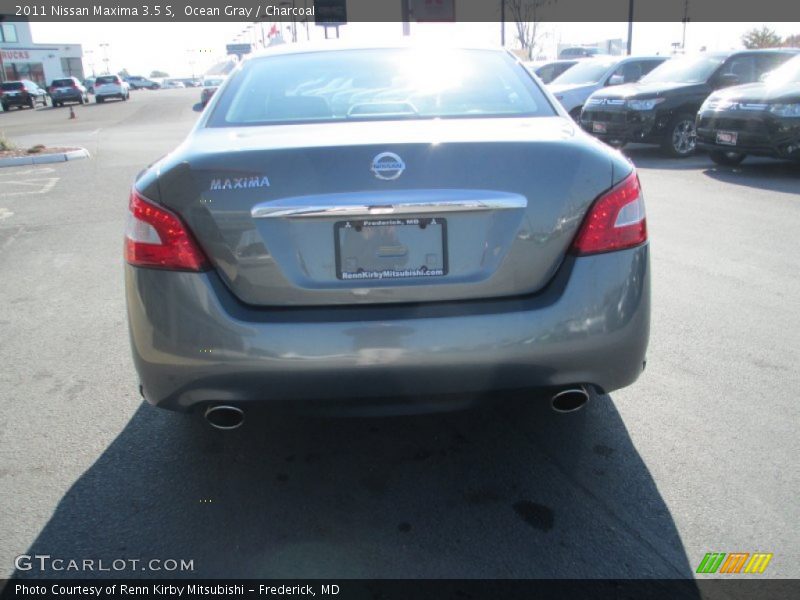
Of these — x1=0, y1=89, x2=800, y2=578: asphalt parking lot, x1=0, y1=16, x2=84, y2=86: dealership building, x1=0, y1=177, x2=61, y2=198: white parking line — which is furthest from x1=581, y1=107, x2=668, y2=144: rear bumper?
x1=0, y1=16, x2=84, y2=86: dealership building

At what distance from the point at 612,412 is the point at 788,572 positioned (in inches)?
44.7

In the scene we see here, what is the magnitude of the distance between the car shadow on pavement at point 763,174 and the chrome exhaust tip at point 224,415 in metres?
8.16

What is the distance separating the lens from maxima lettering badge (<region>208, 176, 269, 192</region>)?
228 cm

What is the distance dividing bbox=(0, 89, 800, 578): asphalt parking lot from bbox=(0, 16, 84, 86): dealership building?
70.1m

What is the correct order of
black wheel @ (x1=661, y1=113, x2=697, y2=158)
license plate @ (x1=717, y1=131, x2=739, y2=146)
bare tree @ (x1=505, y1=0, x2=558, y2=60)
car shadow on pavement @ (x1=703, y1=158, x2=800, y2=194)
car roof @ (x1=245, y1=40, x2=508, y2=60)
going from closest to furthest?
car roof @ (x1=245, y1=40, x2=508, y2=60) → car shadow on pavement @ (x1=703, y1=158, x2=800, y2=194) → license plate @ (x1=717, y1=131, x2=739, y2=146) → black wheel @ (x1=661, y1=113, x2=697, y2=158) → bare tree @ (x1=505, y1=0, x2=558, y2=60)

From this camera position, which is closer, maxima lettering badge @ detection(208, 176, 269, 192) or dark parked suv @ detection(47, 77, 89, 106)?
maxima lettering badge @ detection(208, 176, 269, 192)

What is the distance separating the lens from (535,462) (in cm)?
288

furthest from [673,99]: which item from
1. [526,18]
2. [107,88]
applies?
[526,18]

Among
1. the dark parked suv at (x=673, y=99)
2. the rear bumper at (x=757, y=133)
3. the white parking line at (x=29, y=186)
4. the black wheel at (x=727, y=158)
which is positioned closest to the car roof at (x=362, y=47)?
the rear bumper at (x=757, y=133)

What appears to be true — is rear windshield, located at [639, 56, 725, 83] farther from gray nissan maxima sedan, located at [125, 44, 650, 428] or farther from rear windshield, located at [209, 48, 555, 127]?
gray nissan maxima sedan, located at [125, 44, 650, 428]

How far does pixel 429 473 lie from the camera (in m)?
2.82

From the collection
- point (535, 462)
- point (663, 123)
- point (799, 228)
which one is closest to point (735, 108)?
point (663, 123)

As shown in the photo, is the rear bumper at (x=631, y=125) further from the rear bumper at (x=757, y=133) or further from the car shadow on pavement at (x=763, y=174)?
the rear bumper at (x=757, y=133)

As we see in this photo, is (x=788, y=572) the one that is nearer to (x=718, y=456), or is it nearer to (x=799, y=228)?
(x=718, y=456)
